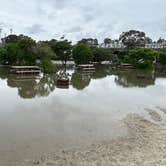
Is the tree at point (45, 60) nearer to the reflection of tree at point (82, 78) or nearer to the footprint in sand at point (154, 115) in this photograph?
the reflection of tree at point (82, 78)

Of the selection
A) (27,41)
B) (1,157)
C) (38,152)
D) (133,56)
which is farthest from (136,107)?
(133,56)

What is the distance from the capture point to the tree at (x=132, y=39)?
81375 millimetres

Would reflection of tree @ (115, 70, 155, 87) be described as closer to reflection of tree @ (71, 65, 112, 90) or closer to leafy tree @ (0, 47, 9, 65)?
reflection of tree @ (71, 65, 112, 90)

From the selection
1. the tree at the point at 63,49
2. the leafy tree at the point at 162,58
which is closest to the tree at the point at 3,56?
the tree at the point at 63,49

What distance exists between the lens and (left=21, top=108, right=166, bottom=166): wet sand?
366 inches

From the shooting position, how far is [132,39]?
81.8 metres

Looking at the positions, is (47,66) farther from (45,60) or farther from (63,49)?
(63,49)

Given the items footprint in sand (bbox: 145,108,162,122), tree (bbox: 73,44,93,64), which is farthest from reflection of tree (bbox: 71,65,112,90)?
footprint in sand (bbox: 145,108,162,122)

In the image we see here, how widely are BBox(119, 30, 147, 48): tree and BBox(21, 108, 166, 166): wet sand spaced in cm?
7114

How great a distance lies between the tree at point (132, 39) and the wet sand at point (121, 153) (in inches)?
2801

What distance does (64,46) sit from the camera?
63.8 meters

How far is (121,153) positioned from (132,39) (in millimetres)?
75036

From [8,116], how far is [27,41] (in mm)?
30310

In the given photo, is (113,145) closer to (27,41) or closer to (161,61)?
(27,41)
